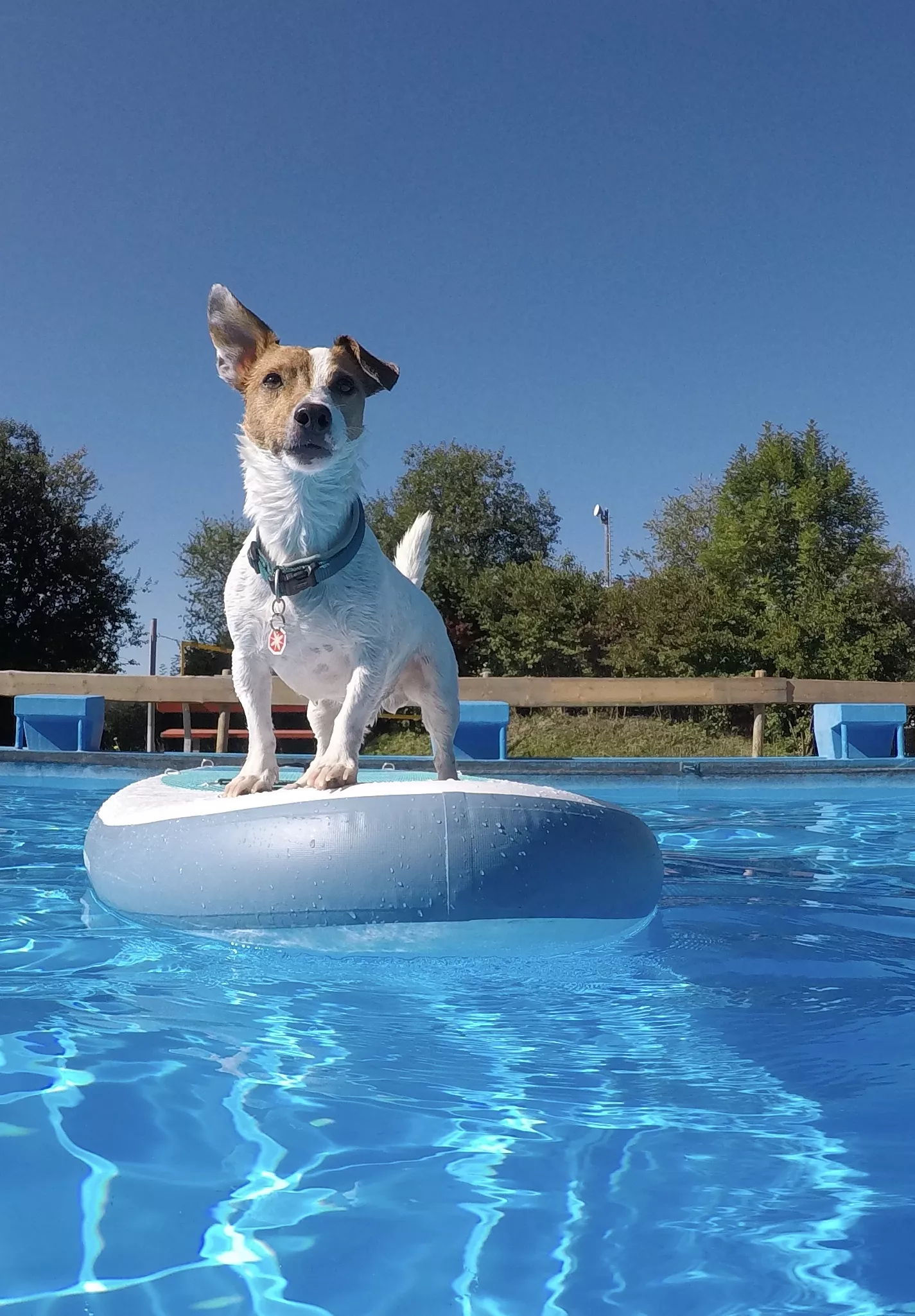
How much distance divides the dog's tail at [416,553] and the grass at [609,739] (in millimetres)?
9493

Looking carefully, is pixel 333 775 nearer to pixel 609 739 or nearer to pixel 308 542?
pixel 308 542

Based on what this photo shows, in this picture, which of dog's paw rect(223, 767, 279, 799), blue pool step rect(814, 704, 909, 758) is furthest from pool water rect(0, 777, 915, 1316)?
blue pool step rect(814, 704, 909, 758)

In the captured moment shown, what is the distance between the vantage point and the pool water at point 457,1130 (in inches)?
46.4

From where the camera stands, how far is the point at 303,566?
2.81 m

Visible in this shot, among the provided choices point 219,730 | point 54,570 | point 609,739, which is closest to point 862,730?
point 609,739

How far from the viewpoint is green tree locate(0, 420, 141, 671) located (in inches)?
691

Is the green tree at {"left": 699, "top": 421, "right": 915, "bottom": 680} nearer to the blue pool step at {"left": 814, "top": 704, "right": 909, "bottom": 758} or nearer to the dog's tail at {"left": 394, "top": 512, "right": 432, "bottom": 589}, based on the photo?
the blue pool step at {"left": 814, "top": 704, "right": 909, "bottom": 758}

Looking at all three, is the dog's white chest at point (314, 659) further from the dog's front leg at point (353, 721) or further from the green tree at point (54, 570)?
the green tree at point (54, 570)

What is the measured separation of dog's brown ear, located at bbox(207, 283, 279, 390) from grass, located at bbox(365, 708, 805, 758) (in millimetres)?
10487

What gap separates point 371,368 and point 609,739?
38.4ft

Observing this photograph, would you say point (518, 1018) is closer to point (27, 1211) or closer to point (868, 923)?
point (27, 1211)

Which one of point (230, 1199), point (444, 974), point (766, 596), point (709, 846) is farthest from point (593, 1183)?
point (766, 596)

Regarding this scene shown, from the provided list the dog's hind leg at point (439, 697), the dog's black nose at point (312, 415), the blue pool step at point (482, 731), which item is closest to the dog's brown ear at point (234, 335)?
the dog's black nose at point (312, 415)

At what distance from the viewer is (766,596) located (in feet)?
61.3
